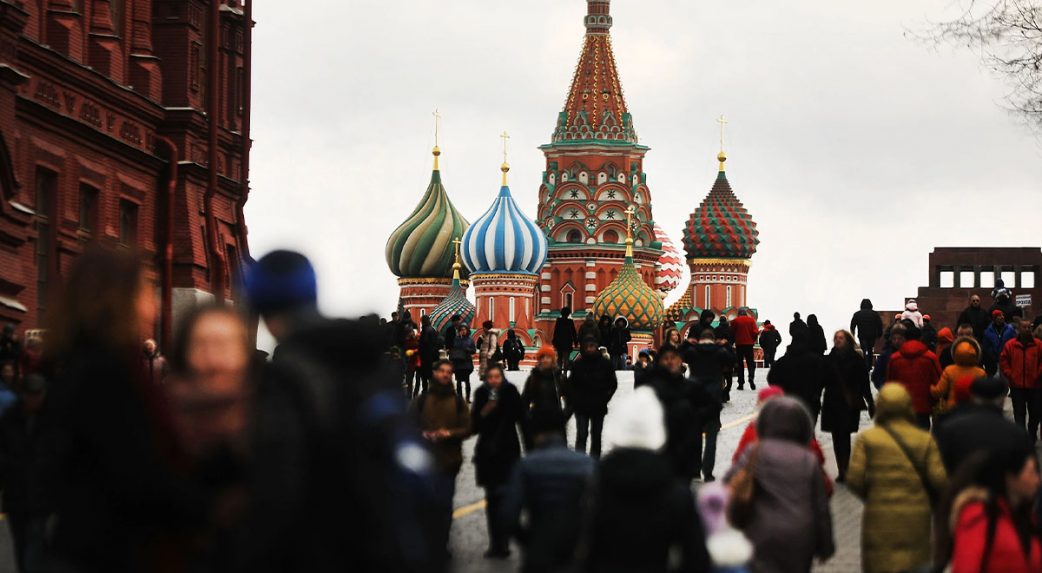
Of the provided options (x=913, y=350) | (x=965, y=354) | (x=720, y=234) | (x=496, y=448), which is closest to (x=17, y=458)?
(x=496, y=448)

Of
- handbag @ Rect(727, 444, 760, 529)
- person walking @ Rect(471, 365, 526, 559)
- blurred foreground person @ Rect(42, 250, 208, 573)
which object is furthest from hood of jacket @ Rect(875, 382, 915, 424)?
blurred foreground person @ Rect(42, 250, 208, 573)

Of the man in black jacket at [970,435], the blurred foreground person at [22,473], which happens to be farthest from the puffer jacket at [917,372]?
the blurred foreground person at [22,473]

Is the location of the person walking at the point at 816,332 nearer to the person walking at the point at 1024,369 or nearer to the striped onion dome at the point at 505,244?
the person walking at the point at 1024,369

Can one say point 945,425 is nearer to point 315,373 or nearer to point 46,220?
point 315,373

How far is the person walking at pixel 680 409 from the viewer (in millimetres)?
13945

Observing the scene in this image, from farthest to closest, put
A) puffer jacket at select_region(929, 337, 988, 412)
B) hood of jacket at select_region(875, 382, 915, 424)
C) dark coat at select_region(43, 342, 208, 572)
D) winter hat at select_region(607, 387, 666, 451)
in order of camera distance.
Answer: puffer jacket at select_region(929, 337, 988, 412)
hood of jacket at select_region(875, 382, 915, 424)
winter hat at select_region(607, 387, 666, 451)
dark coat at select_region(43, 342, 208, 572)

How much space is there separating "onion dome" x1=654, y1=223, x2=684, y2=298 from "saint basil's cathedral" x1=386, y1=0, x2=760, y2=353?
0.59 metres

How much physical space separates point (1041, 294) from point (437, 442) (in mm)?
42827

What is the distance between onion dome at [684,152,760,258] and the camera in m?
113

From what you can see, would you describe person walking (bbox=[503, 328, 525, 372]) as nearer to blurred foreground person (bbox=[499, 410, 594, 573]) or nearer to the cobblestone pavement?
the cobblestone pavement

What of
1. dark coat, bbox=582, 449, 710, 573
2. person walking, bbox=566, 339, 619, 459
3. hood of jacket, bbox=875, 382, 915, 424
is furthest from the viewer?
person walking, bbox=566, 339, 619, 459

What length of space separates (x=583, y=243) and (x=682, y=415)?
9321 centimetres

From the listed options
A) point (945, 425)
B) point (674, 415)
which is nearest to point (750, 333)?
point (674, 415)

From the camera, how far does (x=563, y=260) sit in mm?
107750
